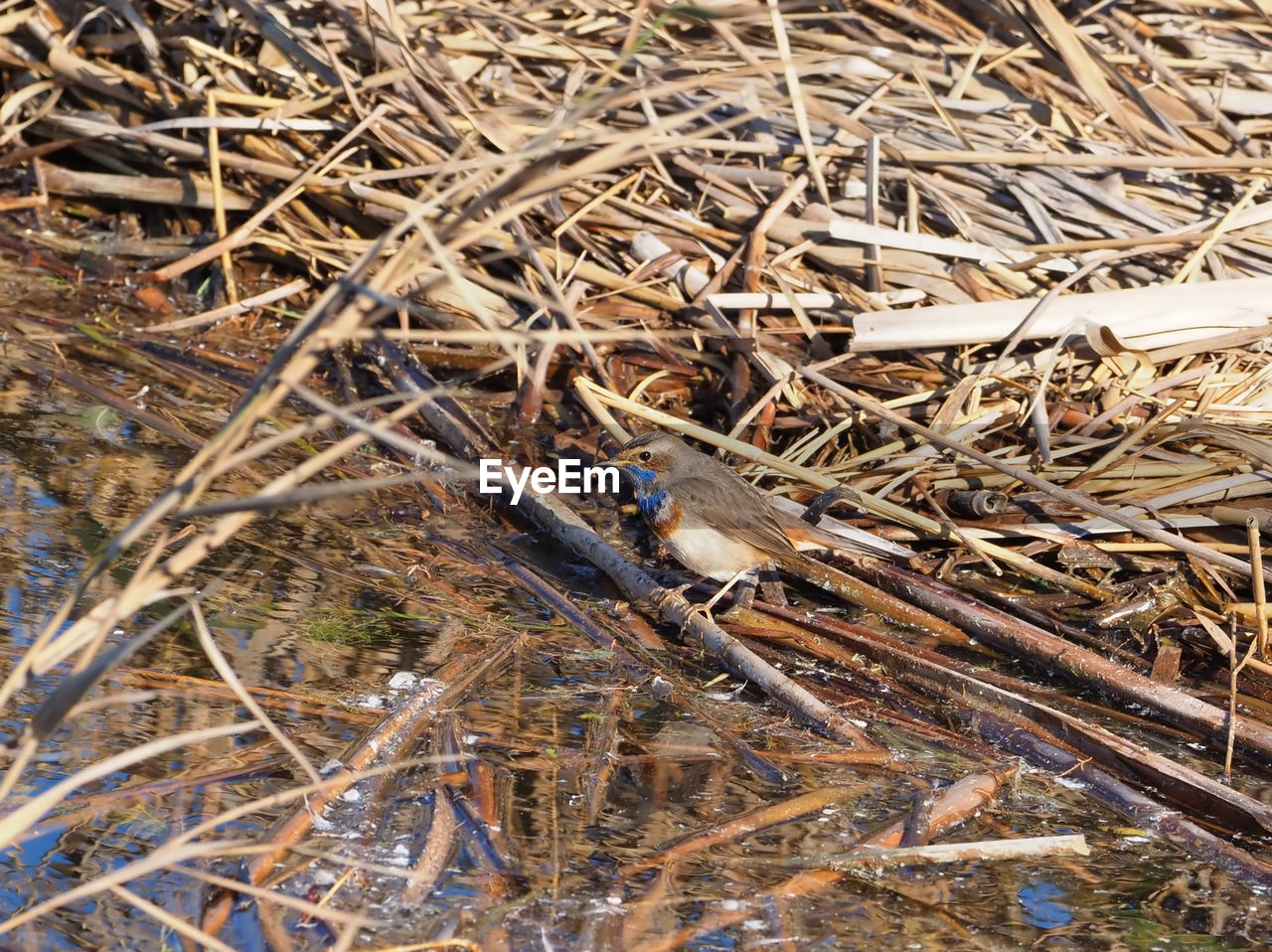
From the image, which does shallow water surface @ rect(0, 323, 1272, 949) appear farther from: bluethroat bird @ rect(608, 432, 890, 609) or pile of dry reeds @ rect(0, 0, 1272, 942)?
bluethroat bird @ rect(608, 432, 890, 609)

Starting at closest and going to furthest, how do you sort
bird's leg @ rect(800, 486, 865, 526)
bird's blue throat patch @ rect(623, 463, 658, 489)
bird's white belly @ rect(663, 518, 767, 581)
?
bird's white belly @ rect(663, 518, 767, 581) → bird's leg @ rect(800, 486, 865, 526) → bird's blue throat patch @ rect(623, 463, 658, 489)

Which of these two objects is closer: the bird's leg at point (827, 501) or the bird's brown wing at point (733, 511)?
the bird's brown wing at point (733, 511)

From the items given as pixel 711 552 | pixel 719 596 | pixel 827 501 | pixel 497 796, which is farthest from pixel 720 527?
pixel 497 796

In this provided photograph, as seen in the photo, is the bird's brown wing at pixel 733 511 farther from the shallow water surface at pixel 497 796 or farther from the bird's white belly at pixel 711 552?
the shallow water surface at pixel 497 796

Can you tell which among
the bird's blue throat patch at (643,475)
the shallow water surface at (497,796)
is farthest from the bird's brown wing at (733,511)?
the shallow water surface at (497,796)

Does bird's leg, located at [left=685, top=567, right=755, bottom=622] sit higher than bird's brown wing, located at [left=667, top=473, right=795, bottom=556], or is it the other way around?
bird's brown wing, located at [left=667, top=473, right=795, bottom=556]

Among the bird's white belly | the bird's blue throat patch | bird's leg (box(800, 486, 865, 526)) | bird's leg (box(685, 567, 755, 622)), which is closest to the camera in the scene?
bird's leg (box(685, 567, 755, 622))

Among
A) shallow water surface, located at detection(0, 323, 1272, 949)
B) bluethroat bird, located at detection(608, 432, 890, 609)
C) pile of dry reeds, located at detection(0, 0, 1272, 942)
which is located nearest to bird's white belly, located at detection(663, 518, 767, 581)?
bluethroat bird, located at detection(608, 432, 890, 609)

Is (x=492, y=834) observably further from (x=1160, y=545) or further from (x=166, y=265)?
(x=166, y=265)

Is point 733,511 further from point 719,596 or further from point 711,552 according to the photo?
point 719,596
